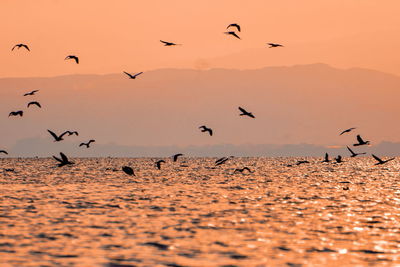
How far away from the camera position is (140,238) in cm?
3328

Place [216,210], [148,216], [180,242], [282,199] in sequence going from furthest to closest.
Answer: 1. [282,199]
2. [216,210]
3. [148,216]
4. [180,242]

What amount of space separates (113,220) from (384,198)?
100 feet

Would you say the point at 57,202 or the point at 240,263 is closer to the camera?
the point at 240,263

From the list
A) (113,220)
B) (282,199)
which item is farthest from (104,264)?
(282,199)

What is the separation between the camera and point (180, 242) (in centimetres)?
3206

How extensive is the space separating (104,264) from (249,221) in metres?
15.9

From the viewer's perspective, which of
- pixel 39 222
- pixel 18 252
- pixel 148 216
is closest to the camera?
pixel 18 252

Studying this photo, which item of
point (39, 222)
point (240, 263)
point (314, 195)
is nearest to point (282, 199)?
point (314, 195)

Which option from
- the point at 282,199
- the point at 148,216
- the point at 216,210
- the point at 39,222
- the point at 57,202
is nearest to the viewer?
the point at 39,222

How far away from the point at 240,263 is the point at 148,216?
1710 cm

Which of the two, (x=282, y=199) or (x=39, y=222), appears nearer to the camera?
(x=39, y=222)

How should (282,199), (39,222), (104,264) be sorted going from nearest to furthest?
1. (104,264)
2. (39,222)
3. (282,199)

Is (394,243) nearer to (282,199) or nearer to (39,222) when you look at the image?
(39,222)

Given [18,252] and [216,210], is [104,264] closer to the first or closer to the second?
[18,252]
